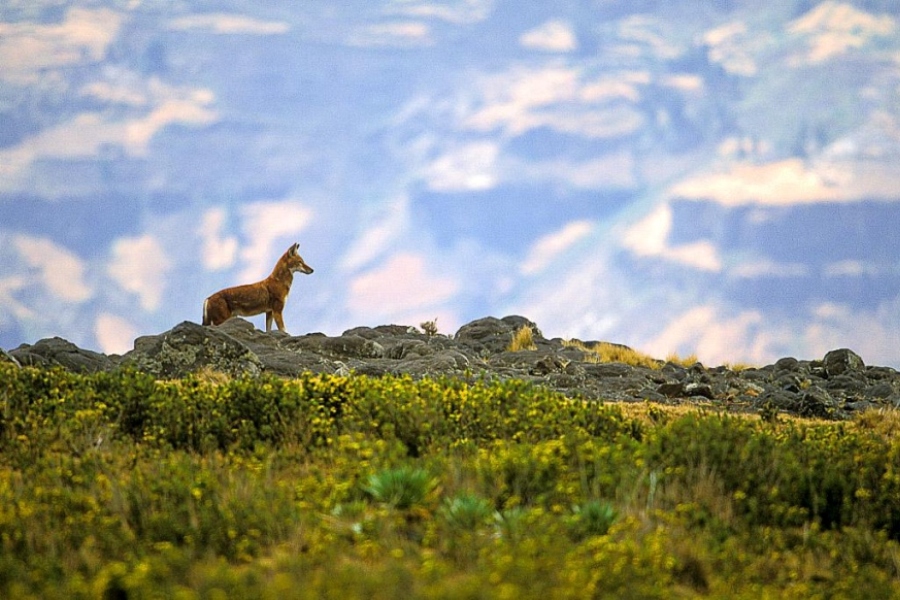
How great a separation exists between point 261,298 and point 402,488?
1830cm

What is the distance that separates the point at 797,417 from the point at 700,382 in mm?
4214

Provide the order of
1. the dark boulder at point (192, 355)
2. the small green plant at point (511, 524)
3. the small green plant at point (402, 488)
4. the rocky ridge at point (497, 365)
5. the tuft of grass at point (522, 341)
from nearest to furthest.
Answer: the small green plant at point (511, 524) → the small green plant at point (402, 488) → the dark boulder at point (192, 355) → the rocky ridge at point (497, 365) → the tuft of grass at point (522, 341)

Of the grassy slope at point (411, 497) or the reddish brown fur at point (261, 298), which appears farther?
the reddish brown fur at point (261, 298)

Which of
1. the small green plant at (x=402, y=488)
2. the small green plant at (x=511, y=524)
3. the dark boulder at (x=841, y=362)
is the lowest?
the small green plant at (x=511, y=524)

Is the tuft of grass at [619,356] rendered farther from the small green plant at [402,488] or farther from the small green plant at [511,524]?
the small green plant at [511,524]

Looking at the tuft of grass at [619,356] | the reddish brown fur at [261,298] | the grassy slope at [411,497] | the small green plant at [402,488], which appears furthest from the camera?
the reddish brown fur at [261,298]

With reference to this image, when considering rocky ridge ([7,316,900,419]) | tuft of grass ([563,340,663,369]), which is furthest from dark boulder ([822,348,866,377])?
tuft of grass ([563,340,663,369])

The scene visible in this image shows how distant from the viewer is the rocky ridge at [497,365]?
1554cm

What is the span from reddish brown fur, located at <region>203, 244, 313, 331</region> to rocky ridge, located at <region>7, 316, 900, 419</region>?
5.34ft

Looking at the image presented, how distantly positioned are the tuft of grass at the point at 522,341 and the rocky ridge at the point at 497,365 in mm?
269

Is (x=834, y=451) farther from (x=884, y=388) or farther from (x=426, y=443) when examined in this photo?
(x=884, y=388)

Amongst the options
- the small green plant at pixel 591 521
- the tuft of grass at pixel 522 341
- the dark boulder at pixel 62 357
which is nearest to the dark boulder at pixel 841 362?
the tuft of grass at pixel 522 341

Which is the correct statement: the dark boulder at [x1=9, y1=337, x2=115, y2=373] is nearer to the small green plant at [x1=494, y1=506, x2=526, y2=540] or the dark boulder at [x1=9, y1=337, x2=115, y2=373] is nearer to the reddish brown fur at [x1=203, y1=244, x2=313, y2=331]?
the reddish brown fur at [x1=203, y1=244, x2=313, y2=331]

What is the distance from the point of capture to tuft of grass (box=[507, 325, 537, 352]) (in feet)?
75.4
